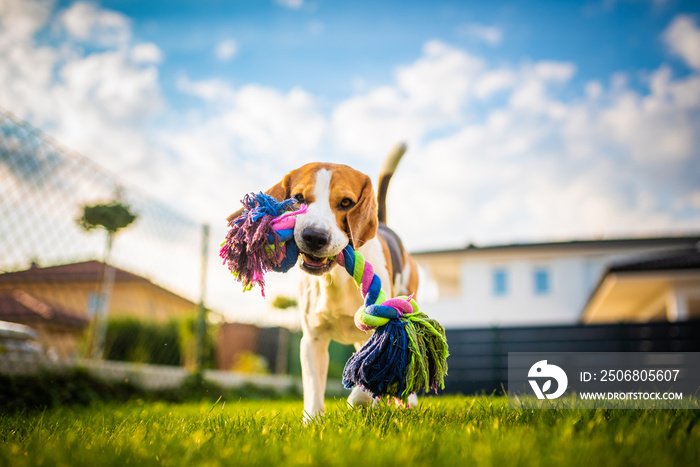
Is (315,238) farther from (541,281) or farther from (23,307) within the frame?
(541,281)

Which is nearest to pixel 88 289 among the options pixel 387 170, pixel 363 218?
pixel 387 170

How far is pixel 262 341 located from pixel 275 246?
1001cm

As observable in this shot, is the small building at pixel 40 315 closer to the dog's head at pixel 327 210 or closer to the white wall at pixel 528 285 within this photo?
the dog's head at pixel 327 210

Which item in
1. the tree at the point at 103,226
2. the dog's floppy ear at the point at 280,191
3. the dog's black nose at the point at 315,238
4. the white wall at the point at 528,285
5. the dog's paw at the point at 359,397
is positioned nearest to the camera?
the dog's black nose at the point at 315,238

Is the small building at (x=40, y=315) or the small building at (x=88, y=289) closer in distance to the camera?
the small building at (x=88, y=289)

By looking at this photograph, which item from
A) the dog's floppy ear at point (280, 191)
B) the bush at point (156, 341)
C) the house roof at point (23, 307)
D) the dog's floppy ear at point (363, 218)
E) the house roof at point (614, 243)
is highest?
the house roof at point (614, 243)

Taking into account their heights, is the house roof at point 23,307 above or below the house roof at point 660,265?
below

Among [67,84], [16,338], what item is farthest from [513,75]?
[16,338]

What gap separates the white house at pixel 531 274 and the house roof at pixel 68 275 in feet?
59.5

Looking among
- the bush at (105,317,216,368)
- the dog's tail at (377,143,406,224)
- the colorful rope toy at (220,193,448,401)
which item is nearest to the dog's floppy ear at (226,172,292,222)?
the colorful rope toy at (220,193,448,401)

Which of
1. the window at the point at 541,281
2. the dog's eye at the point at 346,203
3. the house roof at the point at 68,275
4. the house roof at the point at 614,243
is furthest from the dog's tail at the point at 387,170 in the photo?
the window at the point at 541,281

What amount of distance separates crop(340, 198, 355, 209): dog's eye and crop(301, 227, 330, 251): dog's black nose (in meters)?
0.33

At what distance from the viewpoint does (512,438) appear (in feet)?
6.00

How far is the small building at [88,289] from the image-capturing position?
5339 mm
